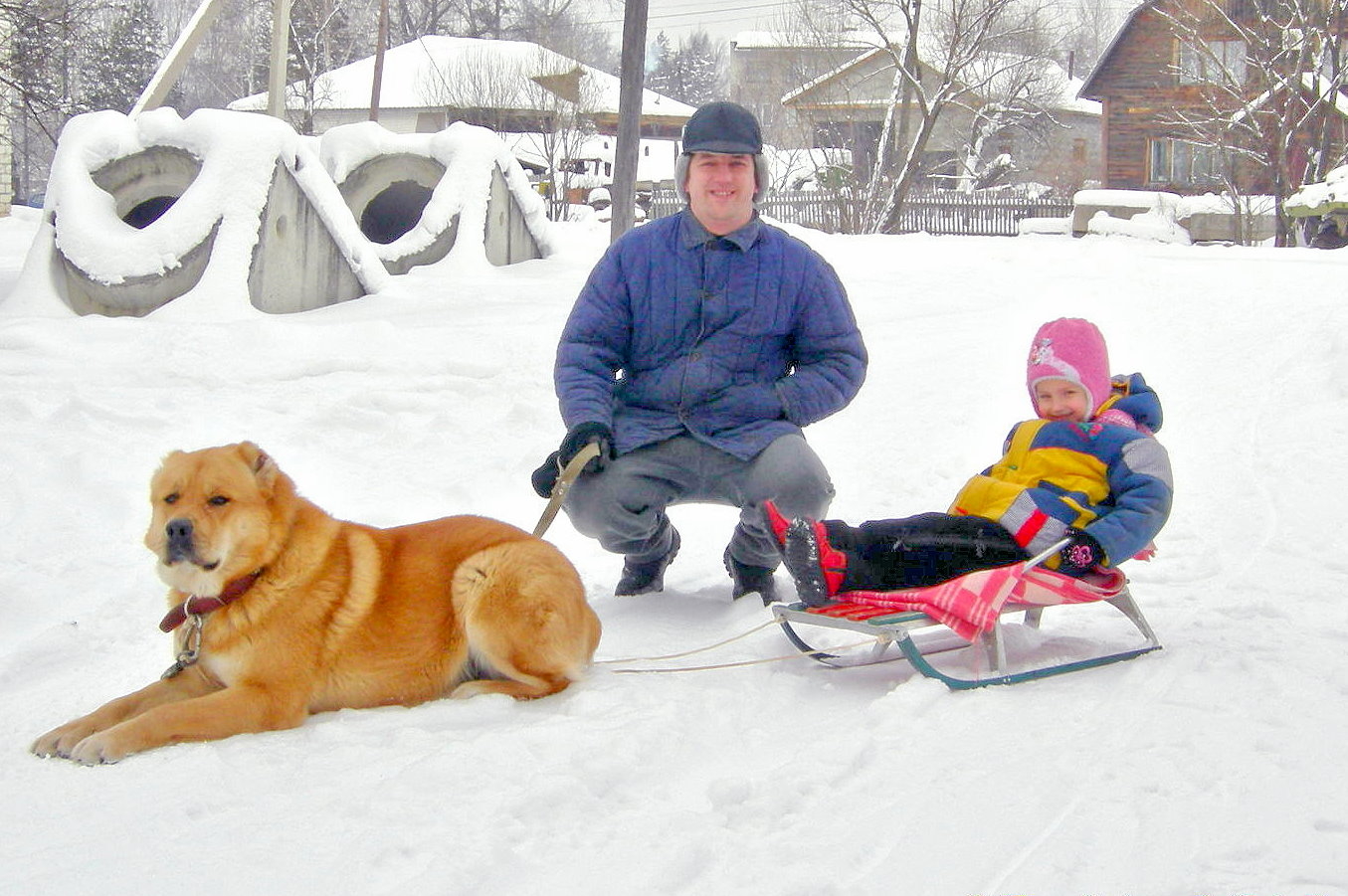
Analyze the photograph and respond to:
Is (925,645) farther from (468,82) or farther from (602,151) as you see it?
(602,151)

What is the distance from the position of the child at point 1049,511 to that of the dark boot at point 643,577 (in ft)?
3.22

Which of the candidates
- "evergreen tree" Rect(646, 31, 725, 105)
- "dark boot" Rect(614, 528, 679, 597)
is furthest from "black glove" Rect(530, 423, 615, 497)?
"evergreen tree" Rect(646, 31, 725, 105)

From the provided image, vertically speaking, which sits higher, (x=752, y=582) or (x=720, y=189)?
(x=720, y=189)

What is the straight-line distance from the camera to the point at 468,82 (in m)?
41.2

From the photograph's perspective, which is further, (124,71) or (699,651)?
(124,71)

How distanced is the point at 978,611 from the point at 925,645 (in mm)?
595

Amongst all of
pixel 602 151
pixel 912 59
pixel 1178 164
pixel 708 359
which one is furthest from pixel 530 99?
pixel 708 359

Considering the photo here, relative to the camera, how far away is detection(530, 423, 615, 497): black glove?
4.31 meters

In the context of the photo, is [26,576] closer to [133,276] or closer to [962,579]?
[962,579]

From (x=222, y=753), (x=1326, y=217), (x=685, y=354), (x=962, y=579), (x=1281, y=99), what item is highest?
(x=1281, y=99)

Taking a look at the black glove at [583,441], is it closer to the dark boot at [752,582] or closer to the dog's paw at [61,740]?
the dark boot at [752,582]

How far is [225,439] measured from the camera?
6.69m

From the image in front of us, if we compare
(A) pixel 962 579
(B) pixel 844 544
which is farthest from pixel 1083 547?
(B) pixel 844 544

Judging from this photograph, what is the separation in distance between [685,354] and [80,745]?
2.42m
